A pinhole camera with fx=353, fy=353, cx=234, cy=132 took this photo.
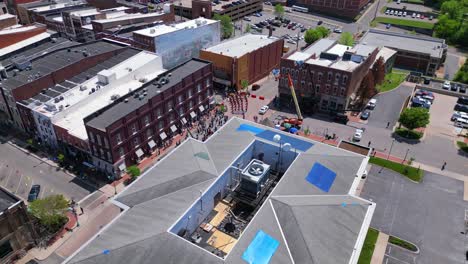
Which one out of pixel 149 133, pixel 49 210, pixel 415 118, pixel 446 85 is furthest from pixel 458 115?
pixel 49 210

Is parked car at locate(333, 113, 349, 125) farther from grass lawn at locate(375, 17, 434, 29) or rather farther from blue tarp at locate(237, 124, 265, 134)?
grass lawn at locate(375, 17, 434, 29)

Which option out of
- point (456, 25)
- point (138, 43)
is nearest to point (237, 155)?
point (138, 43)

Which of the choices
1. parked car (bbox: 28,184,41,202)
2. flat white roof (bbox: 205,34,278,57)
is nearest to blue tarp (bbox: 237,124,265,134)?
parked car (bbox: 28,184,41,202)

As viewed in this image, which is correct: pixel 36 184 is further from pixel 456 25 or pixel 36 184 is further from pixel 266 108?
pixel 456 25

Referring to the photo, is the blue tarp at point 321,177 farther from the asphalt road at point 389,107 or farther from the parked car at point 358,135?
the asphalt road at point 389,107

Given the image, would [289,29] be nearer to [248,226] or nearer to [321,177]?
[321,177]

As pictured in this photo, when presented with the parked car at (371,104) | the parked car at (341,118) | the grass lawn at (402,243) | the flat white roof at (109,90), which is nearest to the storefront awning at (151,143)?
the flat white roof at (109,90)
